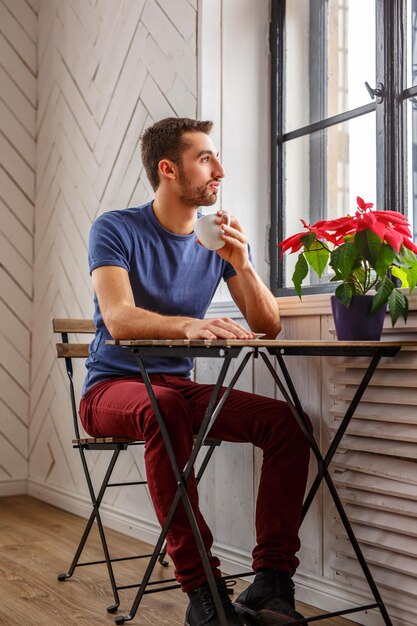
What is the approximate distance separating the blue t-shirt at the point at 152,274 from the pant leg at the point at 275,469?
14.1 inches

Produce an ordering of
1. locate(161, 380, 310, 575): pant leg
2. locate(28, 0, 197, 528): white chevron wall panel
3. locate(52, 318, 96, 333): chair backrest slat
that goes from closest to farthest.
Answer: locate(161, 380, 310, 575): pant leg, locate(52, 318, 96, 333): chair backrest slat, locate(28, 0, 197, 528): white chevron wall panel

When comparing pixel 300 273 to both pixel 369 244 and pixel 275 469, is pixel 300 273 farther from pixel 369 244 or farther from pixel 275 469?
pixel 275 469

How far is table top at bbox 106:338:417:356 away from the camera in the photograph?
1693mm

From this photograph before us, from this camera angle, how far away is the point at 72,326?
2791 millimetres

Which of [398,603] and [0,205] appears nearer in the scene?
[398,603]

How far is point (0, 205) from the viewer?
4.10m

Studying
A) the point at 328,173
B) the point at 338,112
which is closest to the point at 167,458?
the point at 328,173

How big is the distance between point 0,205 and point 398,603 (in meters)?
2.95

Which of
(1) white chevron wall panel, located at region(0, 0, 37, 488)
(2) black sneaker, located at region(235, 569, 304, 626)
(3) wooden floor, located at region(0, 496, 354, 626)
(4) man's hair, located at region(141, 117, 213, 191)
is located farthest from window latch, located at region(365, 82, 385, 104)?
(1) white chevron wall panel, located at region(0, 0, 37, 488)

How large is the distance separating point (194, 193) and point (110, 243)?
0.32 m

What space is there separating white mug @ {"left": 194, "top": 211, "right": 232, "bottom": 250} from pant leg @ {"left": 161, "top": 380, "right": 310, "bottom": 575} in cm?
46

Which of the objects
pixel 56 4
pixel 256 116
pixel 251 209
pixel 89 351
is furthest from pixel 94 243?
pixel 56 4

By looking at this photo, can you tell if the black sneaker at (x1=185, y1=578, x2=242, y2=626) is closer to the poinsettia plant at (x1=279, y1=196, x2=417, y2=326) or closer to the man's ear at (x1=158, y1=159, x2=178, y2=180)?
the poinsettia plant at (x1=279, y1=196, x2=417, y2=326)

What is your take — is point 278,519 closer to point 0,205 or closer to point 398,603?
point 398,603
